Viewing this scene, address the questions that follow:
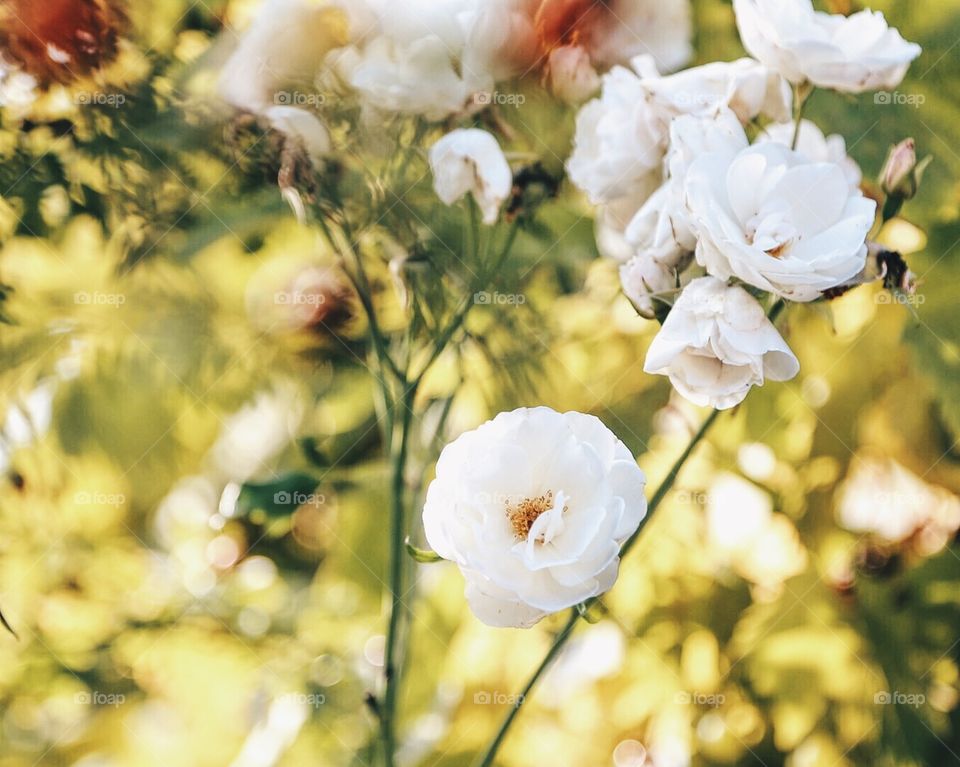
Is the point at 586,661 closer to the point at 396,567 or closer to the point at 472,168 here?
the point at 396,567

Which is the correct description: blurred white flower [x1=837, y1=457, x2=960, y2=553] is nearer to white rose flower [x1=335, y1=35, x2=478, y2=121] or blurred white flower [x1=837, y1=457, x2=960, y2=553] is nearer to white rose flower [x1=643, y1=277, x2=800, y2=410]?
white rose flower [x1=643, y1=277, x2=800, y2=410]

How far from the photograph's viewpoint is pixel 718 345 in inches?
12.5

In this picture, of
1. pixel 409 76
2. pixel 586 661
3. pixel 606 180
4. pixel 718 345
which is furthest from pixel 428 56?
pixel 586 661

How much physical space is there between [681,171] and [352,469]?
0.82 ft

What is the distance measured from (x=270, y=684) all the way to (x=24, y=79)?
0.36m

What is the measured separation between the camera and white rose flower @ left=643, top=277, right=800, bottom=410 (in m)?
0.32

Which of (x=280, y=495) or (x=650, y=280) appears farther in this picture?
(x=280, y=495)

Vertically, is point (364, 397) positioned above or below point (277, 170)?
below

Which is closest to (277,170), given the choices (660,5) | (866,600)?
(660,5)

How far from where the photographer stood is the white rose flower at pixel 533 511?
12.1 inches

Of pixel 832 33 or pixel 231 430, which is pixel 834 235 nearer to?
pixel 832 33

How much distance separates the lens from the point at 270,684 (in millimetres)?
484

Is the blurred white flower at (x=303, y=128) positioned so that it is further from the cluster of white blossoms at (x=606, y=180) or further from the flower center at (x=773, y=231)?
the flower center at (x=773, y=231)

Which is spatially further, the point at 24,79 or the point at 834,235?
the point at 24,79
